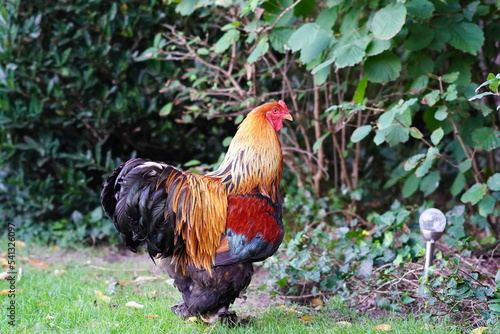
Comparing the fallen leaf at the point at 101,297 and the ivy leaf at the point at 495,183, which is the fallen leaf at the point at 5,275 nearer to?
the fallen leaf at the point at 101,297

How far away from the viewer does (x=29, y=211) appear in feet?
21.8

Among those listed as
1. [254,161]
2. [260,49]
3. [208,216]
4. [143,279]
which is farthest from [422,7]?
[143,279]

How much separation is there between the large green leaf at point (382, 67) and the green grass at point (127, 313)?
1.72 metres

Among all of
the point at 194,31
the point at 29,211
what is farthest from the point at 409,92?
the point at 29,211

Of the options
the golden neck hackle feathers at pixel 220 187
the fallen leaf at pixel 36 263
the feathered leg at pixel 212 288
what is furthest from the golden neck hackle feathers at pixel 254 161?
the fallen leaf at pixel 36 263

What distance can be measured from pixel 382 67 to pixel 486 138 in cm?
105

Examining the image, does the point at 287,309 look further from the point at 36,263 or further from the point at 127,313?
the point at 36,263

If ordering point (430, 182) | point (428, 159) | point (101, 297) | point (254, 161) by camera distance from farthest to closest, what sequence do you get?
1. point (430, 182)
2. point (428, 159)
3. point (101, 297)
4. point (254, 161)

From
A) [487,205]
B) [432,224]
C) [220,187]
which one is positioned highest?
[220,187]

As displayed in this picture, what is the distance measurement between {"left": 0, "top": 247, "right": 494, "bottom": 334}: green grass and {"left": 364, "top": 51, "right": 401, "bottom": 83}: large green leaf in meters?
1.72

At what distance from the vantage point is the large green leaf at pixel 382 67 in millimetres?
4348

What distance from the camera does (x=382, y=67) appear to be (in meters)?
4.38

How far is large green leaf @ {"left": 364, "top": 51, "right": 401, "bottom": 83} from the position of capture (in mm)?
4348

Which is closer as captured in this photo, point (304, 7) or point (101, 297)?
point (101, 297)
